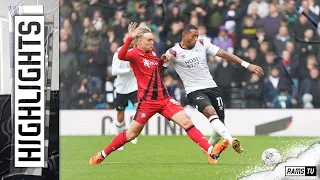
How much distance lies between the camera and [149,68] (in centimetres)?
769

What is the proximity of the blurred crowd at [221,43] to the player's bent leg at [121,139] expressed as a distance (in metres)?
1.63

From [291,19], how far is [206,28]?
94cm

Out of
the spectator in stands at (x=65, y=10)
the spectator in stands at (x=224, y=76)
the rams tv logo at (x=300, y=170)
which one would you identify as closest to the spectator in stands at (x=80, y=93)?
the spectator in stands at (x=65, y=10)

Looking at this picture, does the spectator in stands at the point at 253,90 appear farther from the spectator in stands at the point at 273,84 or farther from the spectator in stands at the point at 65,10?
the spectator in stands at the point at 65,10

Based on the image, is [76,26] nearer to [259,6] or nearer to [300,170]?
[259,6]

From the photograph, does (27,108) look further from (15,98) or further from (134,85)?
(134,85)

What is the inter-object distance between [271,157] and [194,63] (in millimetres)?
1085

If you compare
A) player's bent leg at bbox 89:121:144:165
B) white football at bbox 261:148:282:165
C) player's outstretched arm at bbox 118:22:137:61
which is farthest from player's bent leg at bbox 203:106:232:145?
player's outstretched arm at bbox 118:22:137:61

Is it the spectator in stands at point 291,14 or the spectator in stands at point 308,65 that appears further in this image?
the spectator in stands at point 308,65

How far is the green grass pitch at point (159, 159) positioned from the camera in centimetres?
752

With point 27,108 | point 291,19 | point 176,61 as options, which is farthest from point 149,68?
point 291,19

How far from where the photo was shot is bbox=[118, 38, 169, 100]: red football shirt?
767cm

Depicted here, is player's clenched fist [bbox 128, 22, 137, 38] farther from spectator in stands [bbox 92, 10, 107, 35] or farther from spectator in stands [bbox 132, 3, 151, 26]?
spectator in stands [bbox 92, 10, 107, 35]

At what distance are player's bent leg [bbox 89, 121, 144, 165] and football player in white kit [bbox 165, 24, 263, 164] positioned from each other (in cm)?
61
